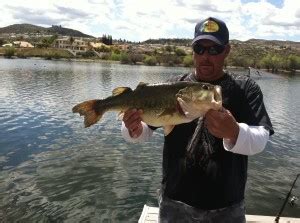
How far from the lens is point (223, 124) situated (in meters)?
3.51

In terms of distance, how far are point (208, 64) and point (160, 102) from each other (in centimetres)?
64

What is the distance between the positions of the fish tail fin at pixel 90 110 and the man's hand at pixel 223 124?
1.54 m

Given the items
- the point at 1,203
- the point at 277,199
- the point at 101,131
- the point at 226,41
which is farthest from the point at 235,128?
the point at 101,131

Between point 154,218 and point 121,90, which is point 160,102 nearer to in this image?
point 121,90

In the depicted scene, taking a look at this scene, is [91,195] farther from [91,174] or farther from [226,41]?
[226,41]

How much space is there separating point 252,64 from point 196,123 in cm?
14980

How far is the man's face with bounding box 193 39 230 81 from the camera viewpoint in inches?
165

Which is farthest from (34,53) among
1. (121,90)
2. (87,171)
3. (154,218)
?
(121,90)

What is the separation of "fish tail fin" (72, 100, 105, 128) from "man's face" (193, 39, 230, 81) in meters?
1.18

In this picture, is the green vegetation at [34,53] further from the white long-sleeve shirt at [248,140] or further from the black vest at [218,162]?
the white long-sleeve shirt at [248,140]

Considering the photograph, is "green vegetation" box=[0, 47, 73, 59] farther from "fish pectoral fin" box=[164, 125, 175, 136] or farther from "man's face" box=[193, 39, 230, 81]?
"fish pectoral fin" box=[164, 125, 175, 136]

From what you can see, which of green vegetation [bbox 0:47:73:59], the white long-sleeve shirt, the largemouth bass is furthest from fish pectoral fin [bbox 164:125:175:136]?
green vegetation [bbox 0:47:73:59]

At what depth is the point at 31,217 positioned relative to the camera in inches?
477

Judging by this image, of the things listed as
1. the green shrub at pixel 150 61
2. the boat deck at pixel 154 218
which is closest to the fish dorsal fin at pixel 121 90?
the boat deck at pixel 154 218
